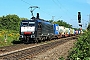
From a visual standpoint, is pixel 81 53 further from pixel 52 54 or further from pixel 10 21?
pixel 10 21

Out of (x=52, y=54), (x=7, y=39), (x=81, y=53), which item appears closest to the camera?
(x=81, y=53)

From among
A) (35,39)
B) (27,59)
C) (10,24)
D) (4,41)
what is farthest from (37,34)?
(10,24)

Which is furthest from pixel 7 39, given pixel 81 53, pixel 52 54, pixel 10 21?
pixel 10 21

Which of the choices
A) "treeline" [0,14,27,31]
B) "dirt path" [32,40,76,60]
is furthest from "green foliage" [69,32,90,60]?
"treeline" [0,14,27,31]

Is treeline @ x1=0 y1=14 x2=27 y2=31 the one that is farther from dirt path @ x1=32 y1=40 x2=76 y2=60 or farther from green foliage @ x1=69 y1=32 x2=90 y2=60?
green foliage @ x1=69 y1=32 x2=90 y2=60

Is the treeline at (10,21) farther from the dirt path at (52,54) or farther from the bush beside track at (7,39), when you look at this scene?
the dirt path at (52,54)

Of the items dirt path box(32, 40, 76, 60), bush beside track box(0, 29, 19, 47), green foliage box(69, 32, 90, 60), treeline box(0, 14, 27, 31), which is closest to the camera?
green foliage box(69, 32, 90, 60)

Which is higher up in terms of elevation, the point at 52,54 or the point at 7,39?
the point at 7,39

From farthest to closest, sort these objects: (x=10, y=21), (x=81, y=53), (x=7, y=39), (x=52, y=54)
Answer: (x=10, y=21)
(x=7, y=39)
(x=52, y=54)
(x=81, y=53)

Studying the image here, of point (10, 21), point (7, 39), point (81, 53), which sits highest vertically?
point (10, 21)

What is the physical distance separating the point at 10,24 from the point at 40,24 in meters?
90.8

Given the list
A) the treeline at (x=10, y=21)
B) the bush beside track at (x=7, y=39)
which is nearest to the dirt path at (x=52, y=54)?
the bush beside track at (x=7, y=39)

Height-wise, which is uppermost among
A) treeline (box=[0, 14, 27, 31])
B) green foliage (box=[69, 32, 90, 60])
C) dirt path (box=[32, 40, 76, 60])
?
treeline (box=[0, 14, 27, 31])

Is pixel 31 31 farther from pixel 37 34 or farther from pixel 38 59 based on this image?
pixel 38 59
